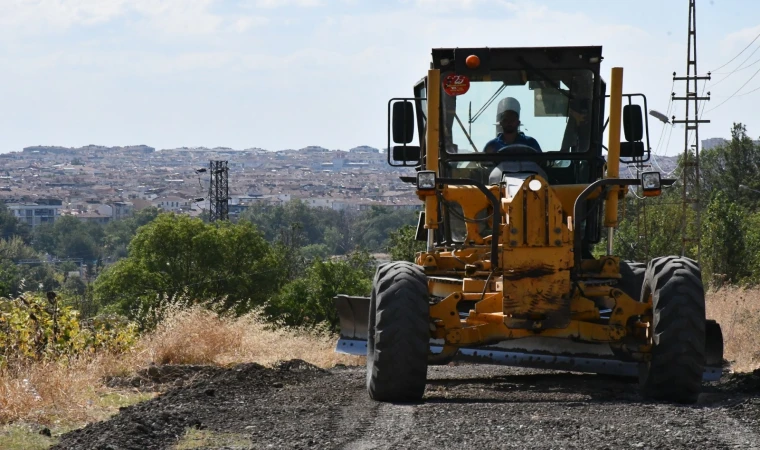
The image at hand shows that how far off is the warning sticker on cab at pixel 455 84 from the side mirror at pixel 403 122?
16.9 inches

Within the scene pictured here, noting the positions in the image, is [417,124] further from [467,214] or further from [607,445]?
[607,445]

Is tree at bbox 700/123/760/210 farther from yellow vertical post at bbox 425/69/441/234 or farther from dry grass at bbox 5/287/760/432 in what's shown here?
yellow vertical post at bbox 425/69/441/234

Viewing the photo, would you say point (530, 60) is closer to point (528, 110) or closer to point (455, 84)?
point (528, 110)

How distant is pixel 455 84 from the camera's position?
37.2 ft

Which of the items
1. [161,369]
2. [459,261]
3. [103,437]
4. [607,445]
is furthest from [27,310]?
[607,445]

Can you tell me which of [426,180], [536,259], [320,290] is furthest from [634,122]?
[320,290]

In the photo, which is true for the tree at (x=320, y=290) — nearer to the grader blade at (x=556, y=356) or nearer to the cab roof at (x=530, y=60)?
the cab roof at (x=530, y=60)

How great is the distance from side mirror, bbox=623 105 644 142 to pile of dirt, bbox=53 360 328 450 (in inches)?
160

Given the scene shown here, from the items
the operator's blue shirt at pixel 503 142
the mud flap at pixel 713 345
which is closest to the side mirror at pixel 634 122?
the operator's blue shirt at pixel 503 142

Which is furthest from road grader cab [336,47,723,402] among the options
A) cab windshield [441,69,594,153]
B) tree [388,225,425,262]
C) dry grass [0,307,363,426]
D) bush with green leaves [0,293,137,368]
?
tree [388,225,425,262]

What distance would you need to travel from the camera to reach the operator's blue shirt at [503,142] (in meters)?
11.3

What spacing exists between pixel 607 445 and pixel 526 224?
274cm

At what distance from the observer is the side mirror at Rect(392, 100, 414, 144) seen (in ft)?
36.6

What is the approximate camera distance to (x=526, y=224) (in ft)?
30.6
